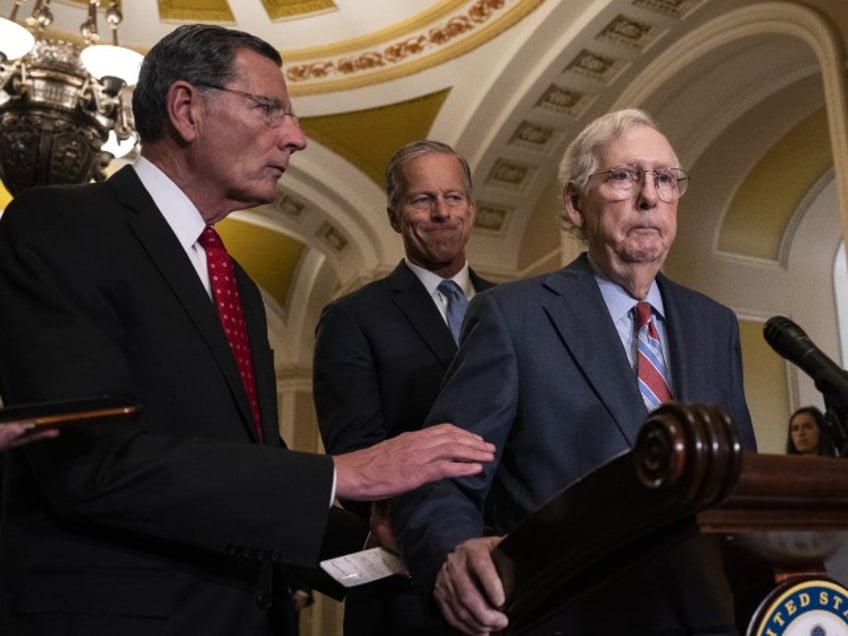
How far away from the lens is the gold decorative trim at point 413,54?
23.7ft

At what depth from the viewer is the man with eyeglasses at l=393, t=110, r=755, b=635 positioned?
1092 millimetres

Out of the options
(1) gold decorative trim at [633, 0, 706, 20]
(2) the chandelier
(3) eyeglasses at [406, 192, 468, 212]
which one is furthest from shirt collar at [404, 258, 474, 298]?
(1) gold decorative trim at [633, 0, 706, 20]

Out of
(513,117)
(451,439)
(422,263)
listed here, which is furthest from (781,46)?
(451,439)

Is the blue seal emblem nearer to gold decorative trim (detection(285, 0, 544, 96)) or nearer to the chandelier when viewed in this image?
the chandelier

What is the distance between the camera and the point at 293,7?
797cm

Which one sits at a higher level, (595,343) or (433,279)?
(433,279)

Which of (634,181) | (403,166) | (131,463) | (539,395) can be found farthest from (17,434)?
(403,166)

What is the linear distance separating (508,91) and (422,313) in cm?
558

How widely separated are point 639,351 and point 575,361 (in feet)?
0.51

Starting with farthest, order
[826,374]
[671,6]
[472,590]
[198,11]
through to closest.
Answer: [198,11] → [671,6] → [826,374] → [472,590]

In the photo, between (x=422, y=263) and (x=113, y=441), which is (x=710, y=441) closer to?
(x=113, y=441)

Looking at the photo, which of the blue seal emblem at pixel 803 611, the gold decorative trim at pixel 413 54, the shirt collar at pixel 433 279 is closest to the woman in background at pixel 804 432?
the gold decorative trim at pixel 413 54

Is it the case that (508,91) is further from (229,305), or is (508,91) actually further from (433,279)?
(229,305)

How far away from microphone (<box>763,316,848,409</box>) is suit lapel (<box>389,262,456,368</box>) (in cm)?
94
